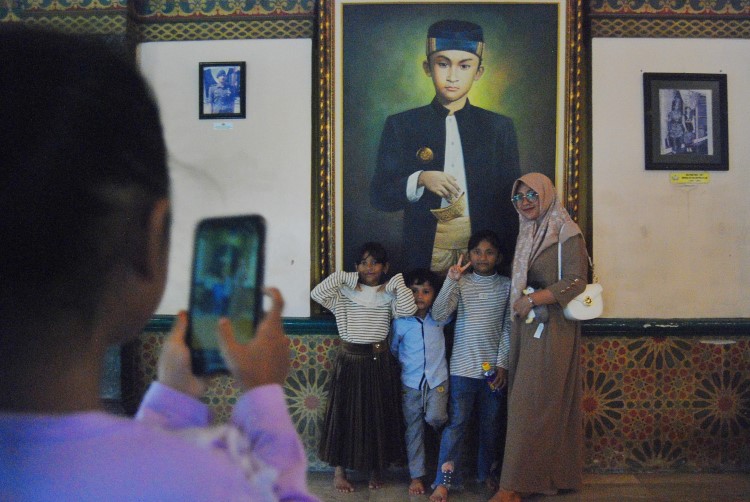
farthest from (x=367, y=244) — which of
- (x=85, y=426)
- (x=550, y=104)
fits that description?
(x=85, y=426)

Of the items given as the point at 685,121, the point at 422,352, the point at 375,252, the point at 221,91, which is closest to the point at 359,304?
the point at 375,252

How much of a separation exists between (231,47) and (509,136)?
5.70ft

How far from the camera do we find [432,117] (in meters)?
4.07

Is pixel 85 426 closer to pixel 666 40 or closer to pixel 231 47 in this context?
pixel 231 47

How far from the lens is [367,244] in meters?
3.92

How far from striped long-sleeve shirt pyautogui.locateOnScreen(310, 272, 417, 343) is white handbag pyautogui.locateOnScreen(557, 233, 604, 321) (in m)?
0.82

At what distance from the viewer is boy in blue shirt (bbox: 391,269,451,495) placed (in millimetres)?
3797

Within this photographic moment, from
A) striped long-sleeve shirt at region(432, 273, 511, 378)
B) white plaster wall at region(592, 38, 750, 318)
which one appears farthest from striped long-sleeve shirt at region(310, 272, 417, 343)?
white plaster wall at region(592, 38, 750, 318)

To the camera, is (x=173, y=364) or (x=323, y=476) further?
(x=323, y=476)

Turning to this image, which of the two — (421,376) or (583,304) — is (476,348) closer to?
(421,376)

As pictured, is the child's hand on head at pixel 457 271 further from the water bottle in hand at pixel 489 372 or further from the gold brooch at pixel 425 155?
the gold brooch at pixel 425 155

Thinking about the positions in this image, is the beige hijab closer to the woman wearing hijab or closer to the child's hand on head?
the woman wearing hijab

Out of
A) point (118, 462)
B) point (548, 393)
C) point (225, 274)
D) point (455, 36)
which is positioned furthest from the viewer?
point (455, 36)

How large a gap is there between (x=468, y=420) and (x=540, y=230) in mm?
1123
